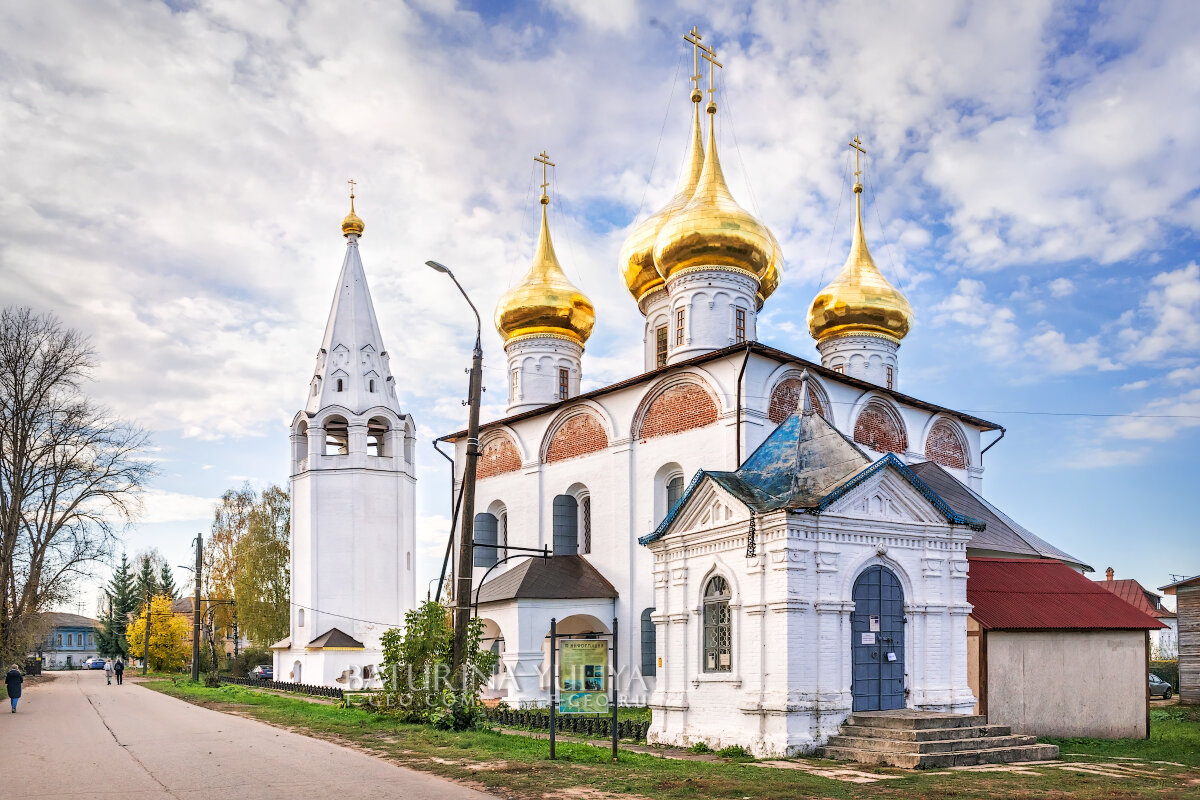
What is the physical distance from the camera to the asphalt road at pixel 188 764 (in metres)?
9.32

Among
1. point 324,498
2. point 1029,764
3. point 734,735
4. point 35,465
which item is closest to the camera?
point 1029,764

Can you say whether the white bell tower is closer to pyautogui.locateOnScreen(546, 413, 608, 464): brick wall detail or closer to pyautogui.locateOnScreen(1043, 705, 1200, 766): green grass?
pyautogui.locateOnScreen(546, 413, 608, 464): brick wall detail

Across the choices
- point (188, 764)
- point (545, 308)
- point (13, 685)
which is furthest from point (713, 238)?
point (13, 685)

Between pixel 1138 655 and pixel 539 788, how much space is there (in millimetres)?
10895

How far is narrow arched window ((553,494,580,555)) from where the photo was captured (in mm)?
23188

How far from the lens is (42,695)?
28234 mm

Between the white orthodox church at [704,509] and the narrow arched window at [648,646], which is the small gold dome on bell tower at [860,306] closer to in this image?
the white orthodox church at [704,509]

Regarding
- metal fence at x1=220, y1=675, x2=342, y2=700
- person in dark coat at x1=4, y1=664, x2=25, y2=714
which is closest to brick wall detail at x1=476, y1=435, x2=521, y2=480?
metal fence at x1=220, y1=675, x2=342, y2=700

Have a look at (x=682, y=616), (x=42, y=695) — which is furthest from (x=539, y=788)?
(x=42, y=695)

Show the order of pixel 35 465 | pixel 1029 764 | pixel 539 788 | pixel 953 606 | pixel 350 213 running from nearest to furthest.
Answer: pixel 539 788 → pixel 1029 764 → pixel 953 606 → pixel 35 465 → pixel 350 213

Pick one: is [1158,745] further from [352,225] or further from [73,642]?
[73,642]

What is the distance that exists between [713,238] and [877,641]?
38.6 ft

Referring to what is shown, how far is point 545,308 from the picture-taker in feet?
92.0

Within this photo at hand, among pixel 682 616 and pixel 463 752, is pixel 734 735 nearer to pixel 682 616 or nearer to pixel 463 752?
pixel 682 616
